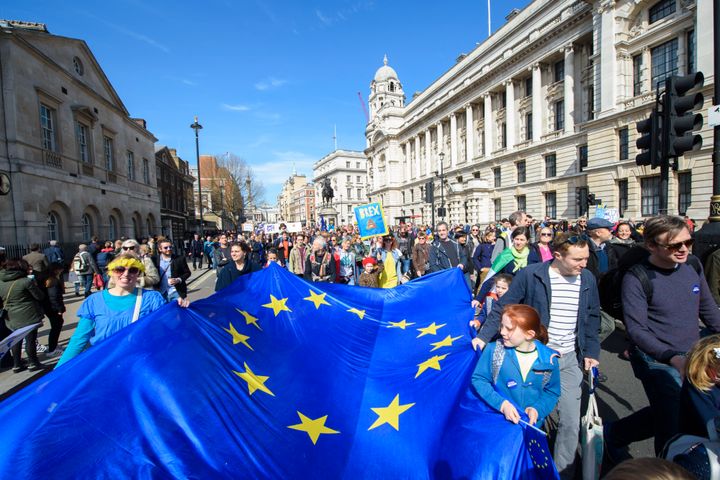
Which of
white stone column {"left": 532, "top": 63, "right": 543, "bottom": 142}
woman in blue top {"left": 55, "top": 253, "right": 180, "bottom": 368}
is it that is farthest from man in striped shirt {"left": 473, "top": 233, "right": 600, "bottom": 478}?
white stone column {"left": 532, "top": 63, "right": 543, "bottom": 142}

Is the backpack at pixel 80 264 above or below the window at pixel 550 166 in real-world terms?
below

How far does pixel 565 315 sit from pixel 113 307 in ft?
13.2

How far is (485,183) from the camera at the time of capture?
39625mm

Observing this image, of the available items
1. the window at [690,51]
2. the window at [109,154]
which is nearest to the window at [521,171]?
the window at [690,51]

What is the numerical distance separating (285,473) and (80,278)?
13053mm

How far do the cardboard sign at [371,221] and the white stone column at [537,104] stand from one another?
29.4 m

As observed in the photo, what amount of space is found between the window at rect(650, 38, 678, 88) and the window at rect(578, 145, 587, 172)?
22.0 feet

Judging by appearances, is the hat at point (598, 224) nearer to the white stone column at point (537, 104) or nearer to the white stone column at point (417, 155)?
the white stone column at point (537, 104)

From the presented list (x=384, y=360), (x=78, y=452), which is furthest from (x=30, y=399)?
(x=384, y=360)

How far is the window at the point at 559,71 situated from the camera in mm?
31650

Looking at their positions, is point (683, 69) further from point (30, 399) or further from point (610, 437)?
point (30, 399)

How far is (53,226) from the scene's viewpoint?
1844cm

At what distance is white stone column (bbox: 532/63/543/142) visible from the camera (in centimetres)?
3303

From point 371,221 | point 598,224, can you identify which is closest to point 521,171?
point 371,221
